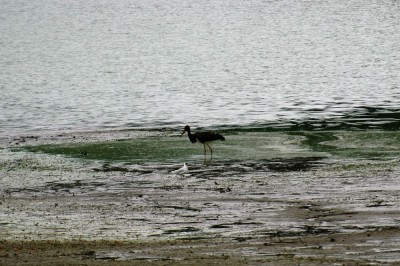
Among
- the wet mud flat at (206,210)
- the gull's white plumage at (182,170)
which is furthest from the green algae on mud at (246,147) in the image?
the gull's white plumage at (182,170)

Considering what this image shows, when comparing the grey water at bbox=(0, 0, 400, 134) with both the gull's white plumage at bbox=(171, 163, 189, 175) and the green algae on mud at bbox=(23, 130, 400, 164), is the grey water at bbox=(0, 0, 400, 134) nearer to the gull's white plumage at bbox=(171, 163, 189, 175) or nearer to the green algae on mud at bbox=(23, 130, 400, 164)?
the green algae on mud at bbox=(23, 130, 400, 164)

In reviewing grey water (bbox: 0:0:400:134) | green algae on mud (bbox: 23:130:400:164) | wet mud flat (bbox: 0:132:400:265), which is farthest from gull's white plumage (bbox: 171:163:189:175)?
grey water (bbox: 0:0:400:134)

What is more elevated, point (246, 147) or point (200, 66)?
point (200, 66)

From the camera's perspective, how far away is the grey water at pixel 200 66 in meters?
38.1

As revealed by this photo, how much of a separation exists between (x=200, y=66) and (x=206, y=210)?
147ft

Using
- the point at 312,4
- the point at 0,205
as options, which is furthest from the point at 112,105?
the point at 312,4

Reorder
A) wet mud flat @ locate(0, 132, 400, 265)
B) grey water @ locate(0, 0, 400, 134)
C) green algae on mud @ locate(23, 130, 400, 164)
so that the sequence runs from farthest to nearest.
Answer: grey water @ locate(0, 0, 400, 134), green algae on mud @ locate(23, 130, 400, 164), wet mud flat @ locate(0, 132, 400, 265)

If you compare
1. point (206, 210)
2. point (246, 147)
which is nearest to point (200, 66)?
point (246, 147)

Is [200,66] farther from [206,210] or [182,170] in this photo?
[206,210]

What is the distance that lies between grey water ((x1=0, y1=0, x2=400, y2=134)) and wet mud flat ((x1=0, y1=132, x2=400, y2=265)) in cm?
943

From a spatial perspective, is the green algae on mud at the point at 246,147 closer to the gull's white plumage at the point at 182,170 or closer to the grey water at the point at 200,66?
the gull's white plumage at the point at 182,170

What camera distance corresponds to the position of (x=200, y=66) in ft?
207

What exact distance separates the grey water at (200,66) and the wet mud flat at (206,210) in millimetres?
9434

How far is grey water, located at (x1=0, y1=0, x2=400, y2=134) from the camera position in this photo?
3806 centimetres
